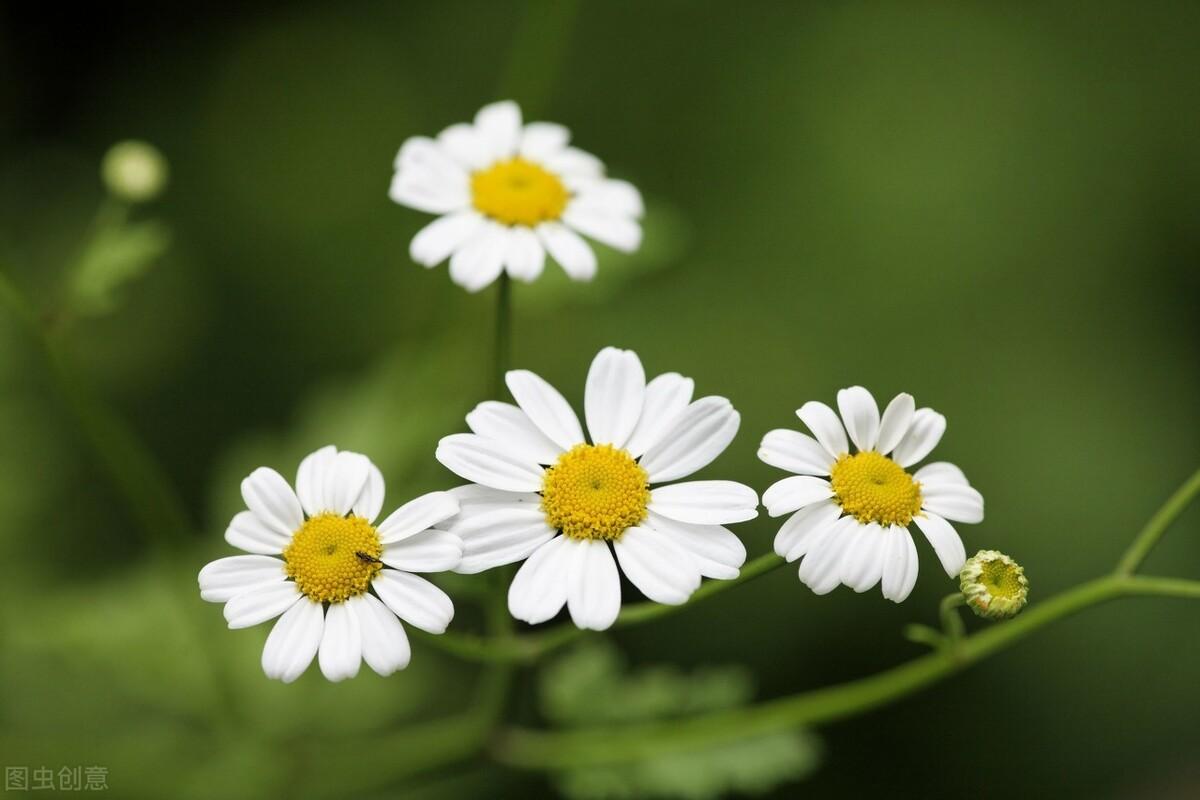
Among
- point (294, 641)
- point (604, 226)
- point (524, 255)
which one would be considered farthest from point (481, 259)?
point (294, 641)

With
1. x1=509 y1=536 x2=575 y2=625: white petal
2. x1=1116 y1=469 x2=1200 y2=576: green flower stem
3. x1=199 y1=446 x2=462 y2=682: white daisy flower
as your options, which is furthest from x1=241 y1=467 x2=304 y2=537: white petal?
x1=1116 y1=469 x2=1200 y2=576: green flower stem

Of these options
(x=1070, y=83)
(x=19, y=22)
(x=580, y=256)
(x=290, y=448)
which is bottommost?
(x=580, y=256)

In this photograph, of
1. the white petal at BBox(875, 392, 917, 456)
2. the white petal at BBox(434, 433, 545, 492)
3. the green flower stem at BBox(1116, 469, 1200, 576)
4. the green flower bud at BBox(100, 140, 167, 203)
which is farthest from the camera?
the green flower bud at BBox(100, 140, 167, 203)

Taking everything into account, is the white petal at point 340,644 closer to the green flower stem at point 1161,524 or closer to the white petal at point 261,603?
the white petal at point 261,603

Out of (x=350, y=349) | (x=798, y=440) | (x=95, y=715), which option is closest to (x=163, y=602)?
(x=95, y=715)

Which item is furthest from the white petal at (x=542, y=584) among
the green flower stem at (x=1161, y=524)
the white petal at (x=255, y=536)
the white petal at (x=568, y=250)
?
the green flower stem at (x=1161, y=524)

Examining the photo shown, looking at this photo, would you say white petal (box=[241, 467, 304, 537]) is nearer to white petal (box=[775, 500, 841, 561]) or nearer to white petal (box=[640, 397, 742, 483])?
white petal (box=[640, 397, 742, 483])

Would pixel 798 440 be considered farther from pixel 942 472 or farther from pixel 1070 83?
pixel 1070 83
